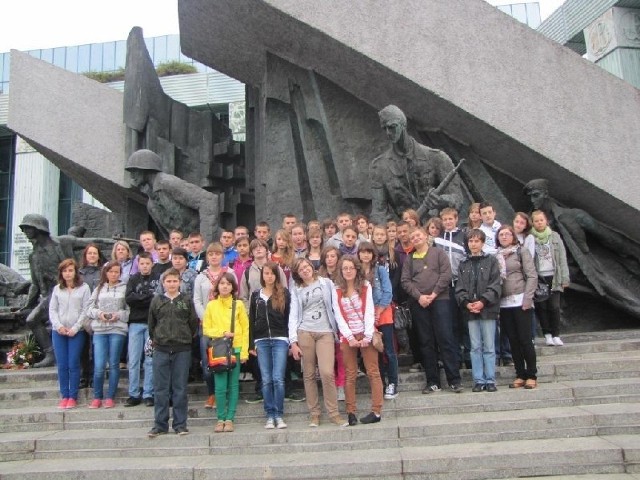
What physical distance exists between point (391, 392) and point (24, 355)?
167 inches

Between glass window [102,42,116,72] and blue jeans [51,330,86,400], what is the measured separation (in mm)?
26862

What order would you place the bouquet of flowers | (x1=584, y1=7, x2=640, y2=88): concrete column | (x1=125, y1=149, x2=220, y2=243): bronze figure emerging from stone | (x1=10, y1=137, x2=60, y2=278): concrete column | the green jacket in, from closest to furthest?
1. the green jacket
2. the bouquet of flowers
3. (x1=125, y1=149, x2=220, y2=243): bronze figure emerging from stone
4. (x1=584, y1=7, x2=640, y2=88): concrete column
5. (x1=10, y1=137, x2=60, y2=278): concrete column

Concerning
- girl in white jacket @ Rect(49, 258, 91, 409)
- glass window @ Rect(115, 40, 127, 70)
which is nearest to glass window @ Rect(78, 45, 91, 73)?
glass window @ Rect(115, 40, 127, 70)

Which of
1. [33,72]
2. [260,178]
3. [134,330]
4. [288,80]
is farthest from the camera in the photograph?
[33,72]

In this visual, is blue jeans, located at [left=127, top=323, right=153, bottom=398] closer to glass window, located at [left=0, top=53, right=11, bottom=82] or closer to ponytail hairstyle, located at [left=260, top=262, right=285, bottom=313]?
ponytail hairstyle, located at [left=260, top=262, right=285, bottom=313]

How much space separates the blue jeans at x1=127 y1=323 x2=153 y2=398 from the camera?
486cm

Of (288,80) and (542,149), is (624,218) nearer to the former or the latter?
(542,149)

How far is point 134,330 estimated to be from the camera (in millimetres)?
4945

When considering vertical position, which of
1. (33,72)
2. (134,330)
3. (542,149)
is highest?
(33,72)

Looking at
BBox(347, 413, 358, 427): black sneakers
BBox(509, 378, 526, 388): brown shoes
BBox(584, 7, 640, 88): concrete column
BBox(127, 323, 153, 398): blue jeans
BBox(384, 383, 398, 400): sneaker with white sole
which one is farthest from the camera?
BBox(584, 7, 640, 88): concrete column

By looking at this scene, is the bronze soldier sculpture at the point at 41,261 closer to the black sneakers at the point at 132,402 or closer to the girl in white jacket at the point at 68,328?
the girl in white jacket at the point at 68,328

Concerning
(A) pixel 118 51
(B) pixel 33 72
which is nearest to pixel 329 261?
(B) pixel 33 72

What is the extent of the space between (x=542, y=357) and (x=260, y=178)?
193 inches

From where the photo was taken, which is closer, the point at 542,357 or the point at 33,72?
the point at 542,357
